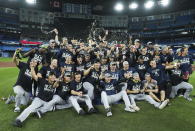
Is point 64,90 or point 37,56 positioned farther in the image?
point 37,56

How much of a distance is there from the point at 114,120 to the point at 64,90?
7.06ft

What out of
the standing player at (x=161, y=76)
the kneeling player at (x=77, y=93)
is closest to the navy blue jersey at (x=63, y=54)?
the kneeling player at (x=77, y=93)

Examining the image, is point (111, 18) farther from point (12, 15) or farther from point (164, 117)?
point (164, 117)

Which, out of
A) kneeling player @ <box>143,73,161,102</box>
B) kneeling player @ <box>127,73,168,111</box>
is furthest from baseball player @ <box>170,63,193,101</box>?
kneeling player @ <box>127,73,168,111</box>

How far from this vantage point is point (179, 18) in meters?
49.7

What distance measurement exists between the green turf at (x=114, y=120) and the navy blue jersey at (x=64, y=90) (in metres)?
0.54

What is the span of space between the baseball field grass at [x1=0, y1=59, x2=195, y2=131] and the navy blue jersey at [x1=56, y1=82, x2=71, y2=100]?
533 mm

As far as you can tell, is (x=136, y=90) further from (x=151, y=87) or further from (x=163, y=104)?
(x=163, y=104)

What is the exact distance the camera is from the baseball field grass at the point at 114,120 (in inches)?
205

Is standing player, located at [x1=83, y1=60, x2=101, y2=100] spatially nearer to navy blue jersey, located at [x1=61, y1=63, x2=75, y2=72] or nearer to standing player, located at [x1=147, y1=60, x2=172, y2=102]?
navy blue jersey, located at [x1=61, y1=63, x2=75, y2=72]

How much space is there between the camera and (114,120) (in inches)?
226

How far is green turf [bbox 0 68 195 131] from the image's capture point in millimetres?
5219

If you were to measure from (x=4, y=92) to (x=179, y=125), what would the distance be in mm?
8288

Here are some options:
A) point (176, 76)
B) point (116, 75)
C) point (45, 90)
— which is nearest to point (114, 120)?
point (116, 75)
